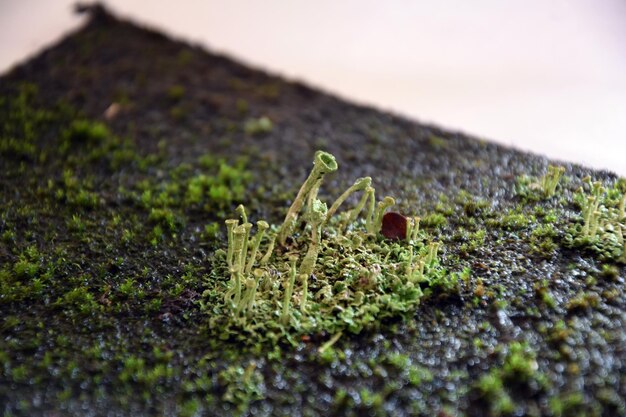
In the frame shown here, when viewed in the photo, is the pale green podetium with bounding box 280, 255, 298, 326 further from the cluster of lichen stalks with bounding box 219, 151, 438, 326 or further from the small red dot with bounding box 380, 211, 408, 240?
the small red dot with bounding box 380, 211, 408, 240

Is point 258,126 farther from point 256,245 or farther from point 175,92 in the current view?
point 256,245

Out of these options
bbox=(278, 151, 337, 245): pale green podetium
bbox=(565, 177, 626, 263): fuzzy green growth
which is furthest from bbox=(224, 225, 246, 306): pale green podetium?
bbox=(565, 177, 626, 263): fuzzy green growth

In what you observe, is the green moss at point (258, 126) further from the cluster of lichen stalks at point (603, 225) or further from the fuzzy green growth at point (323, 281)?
the cluster of lichen stalks at point (603, 225)

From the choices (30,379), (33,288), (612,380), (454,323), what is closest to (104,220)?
(33,288)

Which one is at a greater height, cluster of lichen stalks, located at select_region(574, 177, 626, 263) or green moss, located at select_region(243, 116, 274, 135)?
cluster of lichen stalks, located at select_region(574, 177, 626, 263)

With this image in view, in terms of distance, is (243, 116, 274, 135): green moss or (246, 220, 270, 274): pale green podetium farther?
(243, 116, 274, 135): green moss

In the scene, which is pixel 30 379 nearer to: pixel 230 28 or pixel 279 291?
pixel 279 291

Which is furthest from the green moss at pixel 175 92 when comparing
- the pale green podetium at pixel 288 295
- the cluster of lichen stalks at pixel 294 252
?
the pale green podetium at pixel 288 295
